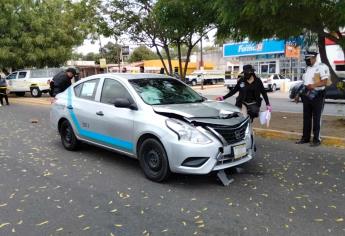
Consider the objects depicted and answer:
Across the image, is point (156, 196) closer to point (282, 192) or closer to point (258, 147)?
point (282, 192)

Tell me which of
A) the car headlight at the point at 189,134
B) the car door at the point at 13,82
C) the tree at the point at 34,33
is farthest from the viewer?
the car door at the point at 13,82

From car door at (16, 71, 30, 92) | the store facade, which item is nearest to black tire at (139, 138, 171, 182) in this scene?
car door at (16, 71, 30, 92)

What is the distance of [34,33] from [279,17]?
23677 mm

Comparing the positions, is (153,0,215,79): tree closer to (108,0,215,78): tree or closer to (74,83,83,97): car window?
(108,0,215,78): tree

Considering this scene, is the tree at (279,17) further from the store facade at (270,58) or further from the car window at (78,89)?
the store facade at (270,58)

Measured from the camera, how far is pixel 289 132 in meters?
9.30

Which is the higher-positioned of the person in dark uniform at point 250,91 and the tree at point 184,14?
the tree at point 184,14

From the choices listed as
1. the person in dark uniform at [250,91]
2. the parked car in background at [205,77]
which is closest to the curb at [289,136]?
the person in dark uniform at [250,91]

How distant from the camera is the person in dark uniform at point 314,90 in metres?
7.78

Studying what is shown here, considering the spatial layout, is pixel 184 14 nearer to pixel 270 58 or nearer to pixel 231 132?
pixel 231 132

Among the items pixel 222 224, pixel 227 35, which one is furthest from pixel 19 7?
pixel 222 224

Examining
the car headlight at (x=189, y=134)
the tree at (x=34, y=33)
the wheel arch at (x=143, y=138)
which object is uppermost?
the tree at (x=34, y=33)

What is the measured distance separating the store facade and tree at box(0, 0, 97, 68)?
18.4 meters

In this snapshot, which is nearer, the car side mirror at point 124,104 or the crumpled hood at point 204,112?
the crumpled hood at point 204,112
